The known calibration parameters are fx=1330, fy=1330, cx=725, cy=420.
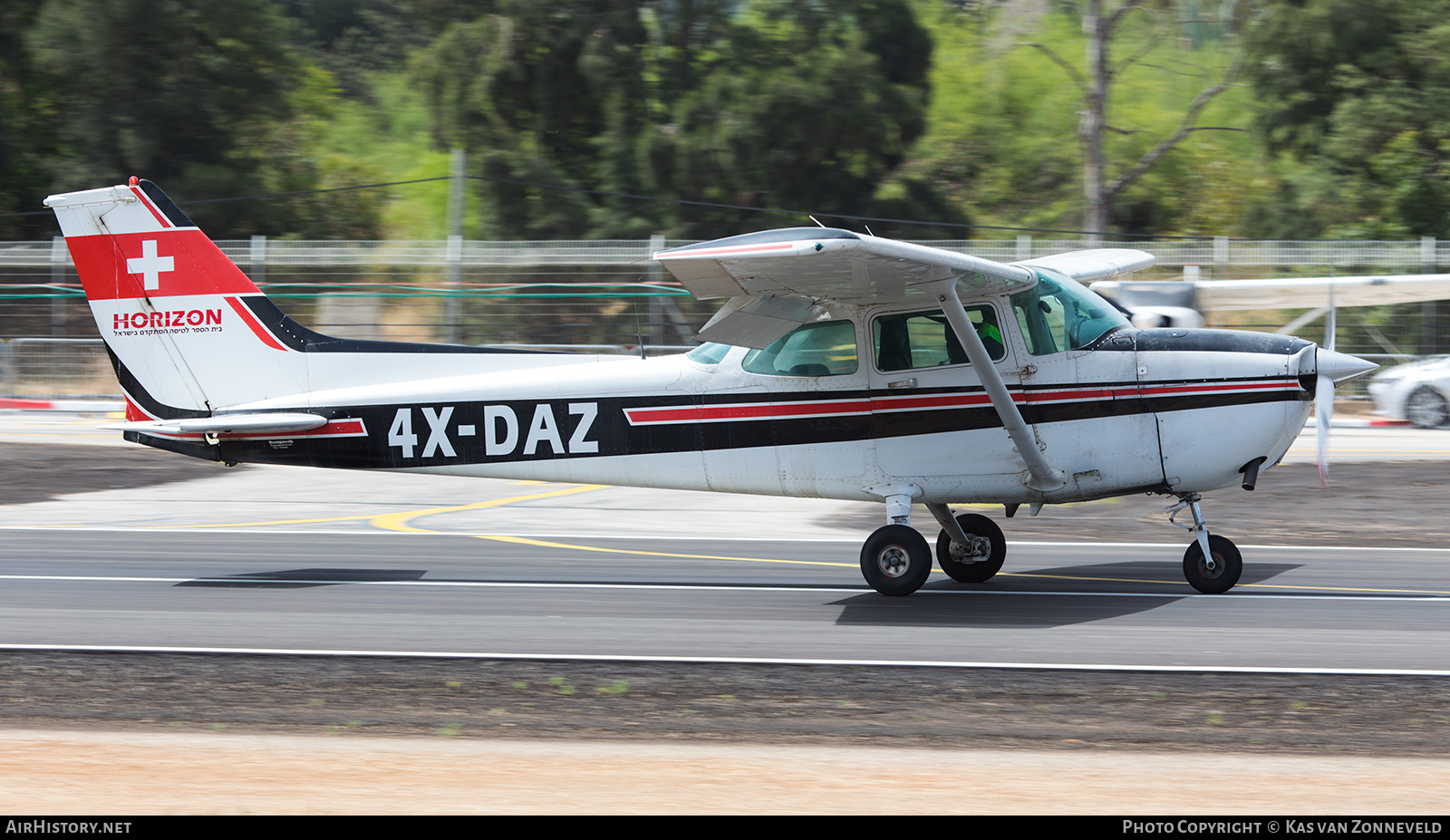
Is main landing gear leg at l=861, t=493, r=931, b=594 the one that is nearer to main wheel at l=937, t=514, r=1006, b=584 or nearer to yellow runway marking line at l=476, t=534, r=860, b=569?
main wheel at l=937, t=514, r=1006, b=584

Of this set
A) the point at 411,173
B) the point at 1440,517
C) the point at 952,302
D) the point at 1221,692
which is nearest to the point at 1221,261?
the point at 1440,517

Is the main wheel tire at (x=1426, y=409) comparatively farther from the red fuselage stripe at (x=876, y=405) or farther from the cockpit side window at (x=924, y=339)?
the cockpit side window at (x=924, y=339)

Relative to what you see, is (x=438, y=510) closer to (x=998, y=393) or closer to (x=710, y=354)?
(x=710, y=354)

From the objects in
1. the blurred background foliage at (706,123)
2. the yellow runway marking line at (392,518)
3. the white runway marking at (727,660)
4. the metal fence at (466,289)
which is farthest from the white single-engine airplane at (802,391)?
the blurred background foliage at (706,123)

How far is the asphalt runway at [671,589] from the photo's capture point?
339 inches

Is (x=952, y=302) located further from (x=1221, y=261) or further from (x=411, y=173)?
(x=411, y=173)

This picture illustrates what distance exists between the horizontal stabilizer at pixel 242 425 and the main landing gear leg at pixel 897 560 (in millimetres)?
4462

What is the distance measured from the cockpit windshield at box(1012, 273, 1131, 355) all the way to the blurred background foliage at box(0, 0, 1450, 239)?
1985 centimetres

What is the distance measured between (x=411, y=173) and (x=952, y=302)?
3559 cm

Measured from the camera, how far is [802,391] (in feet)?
32.9

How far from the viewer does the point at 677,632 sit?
909cm

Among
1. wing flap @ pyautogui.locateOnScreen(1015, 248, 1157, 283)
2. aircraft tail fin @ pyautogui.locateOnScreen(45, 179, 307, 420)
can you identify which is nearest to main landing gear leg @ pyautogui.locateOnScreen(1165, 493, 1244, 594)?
wing flap @ pyautogui.locateOnScreen(1015, 248, 1157, 283)

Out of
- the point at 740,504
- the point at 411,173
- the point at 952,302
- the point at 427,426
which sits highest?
the point at 411,173

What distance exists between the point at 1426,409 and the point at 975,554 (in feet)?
46.8
